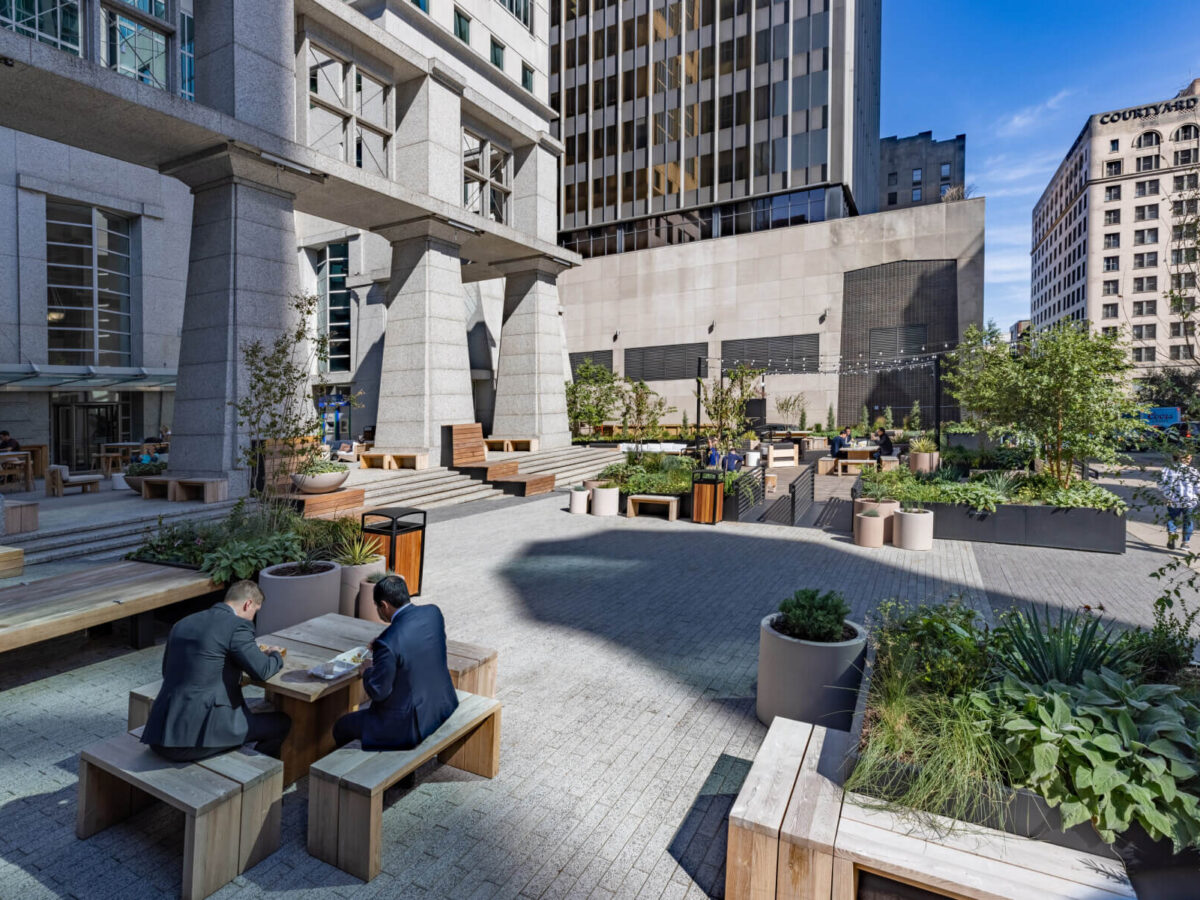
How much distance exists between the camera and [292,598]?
645cm

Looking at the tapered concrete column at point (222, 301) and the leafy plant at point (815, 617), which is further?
the tapered concrete column at point (222, 301)

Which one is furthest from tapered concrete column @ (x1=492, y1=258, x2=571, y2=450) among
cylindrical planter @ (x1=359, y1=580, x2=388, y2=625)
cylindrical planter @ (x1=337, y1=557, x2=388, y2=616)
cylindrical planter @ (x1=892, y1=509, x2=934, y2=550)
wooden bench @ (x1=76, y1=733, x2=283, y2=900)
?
wooden bench @ (x1=76, y1=733, x2=283, y2=900)

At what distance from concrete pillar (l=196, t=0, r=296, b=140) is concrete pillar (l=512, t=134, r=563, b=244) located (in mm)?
10630

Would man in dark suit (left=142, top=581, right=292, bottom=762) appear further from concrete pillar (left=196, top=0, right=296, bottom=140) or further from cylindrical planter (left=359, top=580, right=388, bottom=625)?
concrete pillar (left=196, top=0, right=296, bottom=140)

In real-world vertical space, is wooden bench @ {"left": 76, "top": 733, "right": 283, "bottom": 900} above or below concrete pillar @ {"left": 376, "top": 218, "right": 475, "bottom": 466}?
below

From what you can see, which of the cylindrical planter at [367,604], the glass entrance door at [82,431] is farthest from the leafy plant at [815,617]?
the glass entrance door at [82,431]

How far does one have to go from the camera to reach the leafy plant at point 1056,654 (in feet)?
12.4

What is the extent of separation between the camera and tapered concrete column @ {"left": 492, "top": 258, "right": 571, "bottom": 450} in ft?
79.0

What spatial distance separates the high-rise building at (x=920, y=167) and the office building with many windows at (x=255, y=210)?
64.3 meters

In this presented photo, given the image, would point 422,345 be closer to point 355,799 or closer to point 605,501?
point 605,501

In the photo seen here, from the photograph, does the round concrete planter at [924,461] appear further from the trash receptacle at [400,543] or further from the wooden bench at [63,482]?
the wooden bench at [63,482]

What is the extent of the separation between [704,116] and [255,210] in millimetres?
36293

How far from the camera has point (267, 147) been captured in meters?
13.7

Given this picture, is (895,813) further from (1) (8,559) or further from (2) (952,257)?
(2) (952,257)
